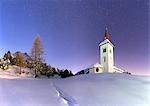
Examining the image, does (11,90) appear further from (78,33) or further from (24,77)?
(78,33)

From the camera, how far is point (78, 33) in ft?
5.69

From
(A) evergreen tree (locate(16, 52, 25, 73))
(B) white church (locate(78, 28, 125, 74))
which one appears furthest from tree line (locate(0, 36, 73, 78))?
(B) white church (locate(78, 28, 125, 74))

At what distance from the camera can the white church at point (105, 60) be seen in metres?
1.71

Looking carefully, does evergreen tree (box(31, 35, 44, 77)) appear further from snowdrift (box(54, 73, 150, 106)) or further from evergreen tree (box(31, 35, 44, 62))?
snowdrift (box(54, 73, 150, 106))

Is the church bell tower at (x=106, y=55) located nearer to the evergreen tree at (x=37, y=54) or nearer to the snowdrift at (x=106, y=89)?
the snowdrift at (x=106, y=89)

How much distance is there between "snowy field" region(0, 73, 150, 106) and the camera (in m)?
1.43

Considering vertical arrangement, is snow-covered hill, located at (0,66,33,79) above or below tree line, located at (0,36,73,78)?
below

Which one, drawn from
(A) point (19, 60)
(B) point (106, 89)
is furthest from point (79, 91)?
(A) point (19, 60)

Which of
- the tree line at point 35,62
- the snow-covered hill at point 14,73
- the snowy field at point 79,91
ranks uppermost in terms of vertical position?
the tree line at point 35,62

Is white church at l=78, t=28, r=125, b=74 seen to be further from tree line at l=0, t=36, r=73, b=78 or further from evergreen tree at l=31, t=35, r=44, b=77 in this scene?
evergreen tree at l=31, t=35, r=44, b=77

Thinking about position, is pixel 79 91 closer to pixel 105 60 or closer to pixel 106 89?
pixel 106 89

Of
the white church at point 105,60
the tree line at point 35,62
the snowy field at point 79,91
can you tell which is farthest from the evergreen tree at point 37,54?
the white church at point 105,60

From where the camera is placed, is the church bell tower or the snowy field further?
the church bell tower

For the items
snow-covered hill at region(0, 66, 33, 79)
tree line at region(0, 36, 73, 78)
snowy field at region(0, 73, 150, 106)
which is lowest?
snowy field at region(0, 73, 150, 106)
